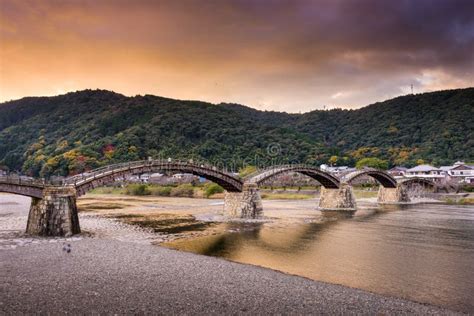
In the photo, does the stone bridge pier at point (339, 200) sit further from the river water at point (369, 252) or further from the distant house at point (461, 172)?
the distant house at point (461, 172)

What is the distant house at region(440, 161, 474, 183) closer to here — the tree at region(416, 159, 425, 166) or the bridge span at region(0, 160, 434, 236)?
the tree at region(416, 159, 425, 166)

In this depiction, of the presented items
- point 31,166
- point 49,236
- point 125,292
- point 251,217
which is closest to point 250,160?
point 31,166

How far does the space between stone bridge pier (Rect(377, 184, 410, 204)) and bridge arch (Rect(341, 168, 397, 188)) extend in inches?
31.4

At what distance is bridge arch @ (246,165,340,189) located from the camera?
40.5 meters

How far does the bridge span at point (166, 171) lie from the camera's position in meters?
22.6

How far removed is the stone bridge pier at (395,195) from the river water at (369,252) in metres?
28.2

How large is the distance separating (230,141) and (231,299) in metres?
99.6

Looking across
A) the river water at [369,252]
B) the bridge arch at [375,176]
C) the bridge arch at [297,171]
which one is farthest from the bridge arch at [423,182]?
the river water at [369,252]

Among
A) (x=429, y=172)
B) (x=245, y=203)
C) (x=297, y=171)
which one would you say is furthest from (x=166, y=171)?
(x=429, y=172)

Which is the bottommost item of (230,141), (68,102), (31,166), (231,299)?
(231,299)

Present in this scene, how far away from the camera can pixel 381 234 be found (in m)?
28.0

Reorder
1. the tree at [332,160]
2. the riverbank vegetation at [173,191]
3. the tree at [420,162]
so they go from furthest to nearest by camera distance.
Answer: the tree at [332,160], the tree at [420,162], the riverbank vegetation at [173,191]

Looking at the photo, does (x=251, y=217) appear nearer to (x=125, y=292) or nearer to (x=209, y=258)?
(x=209, y=258)

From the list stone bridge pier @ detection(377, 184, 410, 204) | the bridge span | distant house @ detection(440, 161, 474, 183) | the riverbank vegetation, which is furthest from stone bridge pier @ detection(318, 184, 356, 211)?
distant house @ detection(440, 161, 474, 183)
